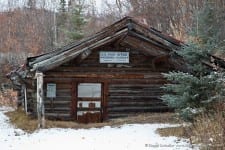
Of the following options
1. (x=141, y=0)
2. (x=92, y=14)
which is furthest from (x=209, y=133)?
(x=92, y=14)

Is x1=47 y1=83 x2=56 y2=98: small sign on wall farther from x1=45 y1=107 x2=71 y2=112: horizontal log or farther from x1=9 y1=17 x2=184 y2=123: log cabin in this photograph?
x1=45 y1=107 x2=71 y2=112: horizontal log

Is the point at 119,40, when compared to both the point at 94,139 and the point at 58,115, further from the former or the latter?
the point at 94,139

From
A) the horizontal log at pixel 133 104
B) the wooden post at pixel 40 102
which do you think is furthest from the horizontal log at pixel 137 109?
the wooden post at pixel 40 102

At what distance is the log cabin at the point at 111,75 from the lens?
17.8 m

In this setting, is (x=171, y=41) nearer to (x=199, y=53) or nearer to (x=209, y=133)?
(x=199, y=53)

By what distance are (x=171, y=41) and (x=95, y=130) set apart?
4.84 m

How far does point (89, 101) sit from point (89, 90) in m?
0.47

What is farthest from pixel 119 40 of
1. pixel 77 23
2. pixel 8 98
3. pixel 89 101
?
pixel 77 23

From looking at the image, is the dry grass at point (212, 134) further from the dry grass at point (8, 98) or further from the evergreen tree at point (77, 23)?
the evergreen tree at point (77, 23)

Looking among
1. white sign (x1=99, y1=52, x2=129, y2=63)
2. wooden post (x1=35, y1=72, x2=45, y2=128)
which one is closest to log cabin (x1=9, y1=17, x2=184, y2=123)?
white sign (x1=99, y1=52, x2=129, y2=63)

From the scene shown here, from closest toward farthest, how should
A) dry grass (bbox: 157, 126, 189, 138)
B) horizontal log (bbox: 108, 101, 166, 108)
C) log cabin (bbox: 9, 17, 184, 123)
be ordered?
dry grass (bbox: 157, 126, 189, 138) → log cabin (bbox: 9, 17, 184, 123) → horizontal log (bbox: 108, 101, 166, 108)

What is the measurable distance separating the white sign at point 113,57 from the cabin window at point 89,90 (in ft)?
3.47

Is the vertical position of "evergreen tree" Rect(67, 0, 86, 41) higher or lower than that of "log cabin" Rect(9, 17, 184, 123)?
higher

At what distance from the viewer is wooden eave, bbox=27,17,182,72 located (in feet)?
55.5
